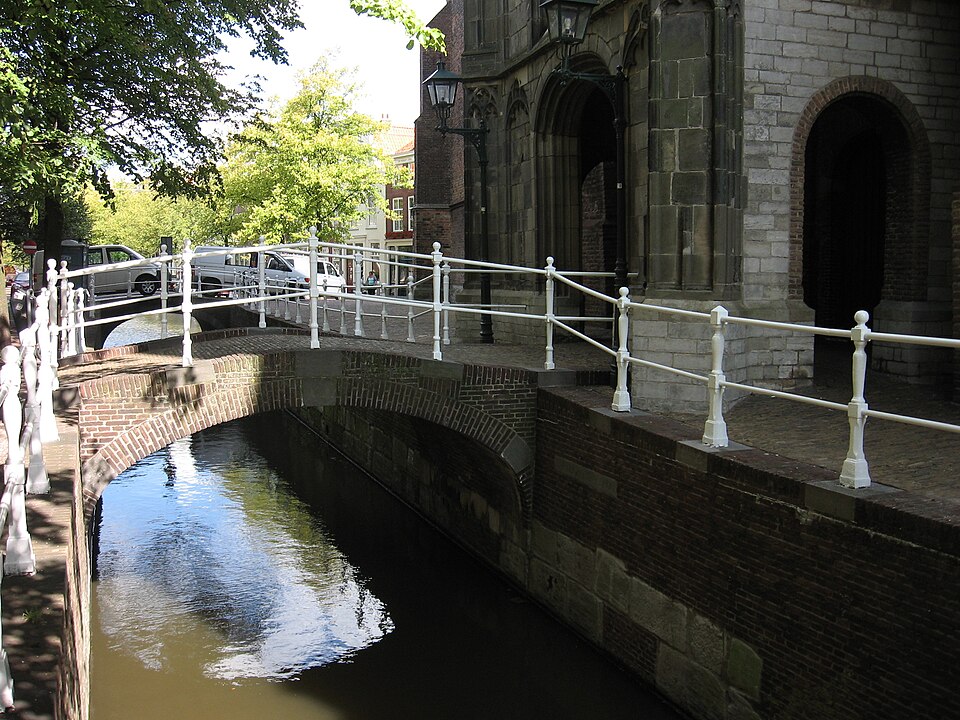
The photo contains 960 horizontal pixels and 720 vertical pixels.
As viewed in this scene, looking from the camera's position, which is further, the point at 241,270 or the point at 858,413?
the point at 241,270

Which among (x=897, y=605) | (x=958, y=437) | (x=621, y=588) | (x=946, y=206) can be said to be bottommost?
(x=621, y=588)

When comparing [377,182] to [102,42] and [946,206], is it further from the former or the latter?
[946,206]

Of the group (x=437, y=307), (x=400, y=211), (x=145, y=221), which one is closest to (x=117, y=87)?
(x=437, y=307)

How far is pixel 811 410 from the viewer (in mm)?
9555

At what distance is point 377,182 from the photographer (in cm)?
3781

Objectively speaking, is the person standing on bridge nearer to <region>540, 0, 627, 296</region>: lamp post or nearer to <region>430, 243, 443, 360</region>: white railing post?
<region>430, 243, 443, 360</region>: white railing post

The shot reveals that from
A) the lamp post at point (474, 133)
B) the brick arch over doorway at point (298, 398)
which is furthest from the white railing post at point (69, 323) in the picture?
the lamp post at point (474, 133)

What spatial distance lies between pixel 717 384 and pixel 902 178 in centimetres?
547

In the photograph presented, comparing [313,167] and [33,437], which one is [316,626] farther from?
[313,167]

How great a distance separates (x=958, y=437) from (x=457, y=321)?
32.8ft

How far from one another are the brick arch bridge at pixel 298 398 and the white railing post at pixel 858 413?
4721mm

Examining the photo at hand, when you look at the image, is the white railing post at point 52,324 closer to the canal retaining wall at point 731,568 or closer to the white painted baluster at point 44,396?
the white painted baluster at point 44,396

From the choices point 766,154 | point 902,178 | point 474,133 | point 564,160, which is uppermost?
point 474,133

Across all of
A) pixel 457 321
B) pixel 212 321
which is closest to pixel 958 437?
pixel 457 321
